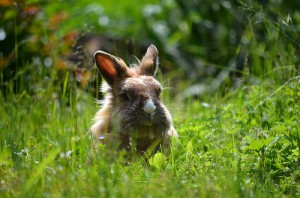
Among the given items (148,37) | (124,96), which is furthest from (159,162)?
(148,37)

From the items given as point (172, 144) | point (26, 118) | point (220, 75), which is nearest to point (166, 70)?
point (220, 75)

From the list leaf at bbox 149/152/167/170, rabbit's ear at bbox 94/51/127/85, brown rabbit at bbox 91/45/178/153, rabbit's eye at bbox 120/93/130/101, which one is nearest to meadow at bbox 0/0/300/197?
leaf at bbox 149/152/167/170

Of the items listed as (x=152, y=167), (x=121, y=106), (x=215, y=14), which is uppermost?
(x=215, y=14)

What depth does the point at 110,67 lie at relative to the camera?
571cm

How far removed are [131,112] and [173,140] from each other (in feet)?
1.39

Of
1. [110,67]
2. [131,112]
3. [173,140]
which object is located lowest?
[173,140]

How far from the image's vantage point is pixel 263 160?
461 centimetres

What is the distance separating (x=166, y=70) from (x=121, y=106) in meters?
4.41

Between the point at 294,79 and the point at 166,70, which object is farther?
the point at 166,70

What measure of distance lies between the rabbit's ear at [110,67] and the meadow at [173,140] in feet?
0.89

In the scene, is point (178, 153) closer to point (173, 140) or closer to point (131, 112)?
point (173, 140)

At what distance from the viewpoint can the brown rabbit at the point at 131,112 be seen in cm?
524

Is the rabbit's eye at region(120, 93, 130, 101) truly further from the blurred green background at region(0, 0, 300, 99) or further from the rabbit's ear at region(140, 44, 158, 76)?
the blurred green background at region(0, 0, 300, 99)

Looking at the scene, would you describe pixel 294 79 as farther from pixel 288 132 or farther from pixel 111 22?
pixel 111 22
